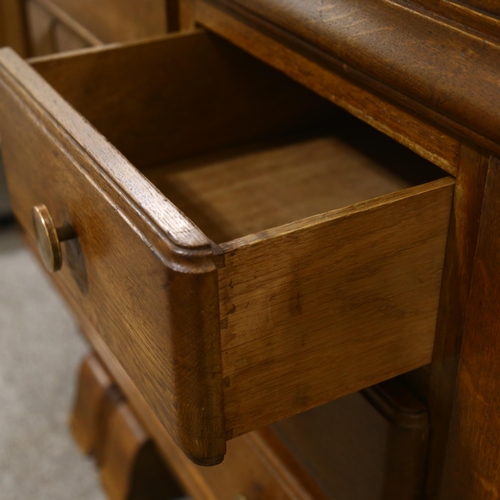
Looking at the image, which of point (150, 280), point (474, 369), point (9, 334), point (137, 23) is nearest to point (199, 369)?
point (150, 280)

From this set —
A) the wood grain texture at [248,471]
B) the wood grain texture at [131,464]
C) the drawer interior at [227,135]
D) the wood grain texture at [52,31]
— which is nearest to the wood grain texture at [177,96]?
the drawer interior at [227,135]

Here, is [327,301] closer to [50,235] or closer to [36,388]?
[50,235]

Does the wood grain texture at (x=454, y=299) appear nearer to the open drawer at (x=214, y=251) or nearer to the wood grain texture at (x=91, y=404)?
the open drawer at (x=214, y=251)

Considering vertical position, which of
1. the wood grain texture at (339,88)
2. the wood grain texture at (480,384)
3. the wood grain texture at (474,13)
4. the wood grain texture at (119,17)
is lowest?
the wood grain texture at (480,384)

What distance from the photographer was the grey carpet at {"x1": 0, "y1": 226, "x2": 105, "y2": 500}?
1.08m

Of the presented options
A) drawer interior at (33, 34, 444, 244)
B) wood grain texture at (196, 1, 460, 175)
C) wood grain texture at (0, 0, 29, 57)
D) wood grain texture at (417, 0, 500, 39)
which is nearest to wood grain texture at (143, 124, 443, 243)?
drawer interior at (33, 34, 444, 244)

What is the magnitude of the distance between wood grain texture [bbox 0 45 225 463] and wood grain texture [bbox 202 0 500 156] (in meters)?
0.15

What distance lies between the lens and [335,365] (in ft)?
1.49

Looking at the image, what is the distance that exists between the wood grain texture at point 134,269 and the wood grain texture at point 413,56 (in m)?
0.15

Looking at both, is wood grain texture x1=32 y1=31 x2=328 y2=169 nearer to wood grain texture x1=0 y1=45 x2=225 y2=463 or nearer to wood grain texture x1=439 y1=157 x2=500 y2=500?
wood grain texture x1=0 y1=45 x2=225 y2=463

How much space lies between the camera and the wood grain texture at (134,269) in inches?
14.8

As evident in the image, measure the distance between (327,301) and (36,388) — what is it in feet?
2.99

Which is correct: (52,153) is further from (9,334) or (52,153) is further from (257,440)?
(9,334)

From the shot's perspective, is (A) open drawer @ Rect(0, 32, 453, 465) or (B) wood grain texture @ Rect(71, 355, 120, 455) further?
(B) wood grain texture @ Rect(71, 355, 120, 455)
